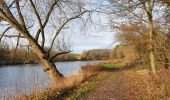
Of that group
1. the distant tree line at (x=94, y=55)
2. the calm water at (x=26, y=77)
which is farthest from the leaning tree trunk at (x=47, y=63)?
the distant tree line at (x=94, y=55)

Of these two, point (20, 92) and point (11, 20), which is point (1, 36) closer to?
point (11, 20)

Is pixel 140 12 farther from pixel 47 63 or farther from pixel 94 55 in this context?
pixel 94 55

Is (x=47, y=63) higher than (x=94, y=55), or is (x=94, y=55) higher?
(x=47, y=63)

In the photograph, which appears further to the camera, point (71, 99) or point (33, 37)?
point (33, 37)

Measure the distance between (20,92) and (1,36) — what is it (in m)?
7.39

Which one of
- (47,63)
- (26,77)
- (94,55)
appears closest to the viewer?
(26,77)

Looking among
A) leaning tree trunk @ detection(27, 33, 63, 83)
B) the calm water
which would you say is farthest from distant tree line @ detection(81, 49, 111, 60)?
Result: leaning tree trunk @ detection(27, 33, 63, 83)

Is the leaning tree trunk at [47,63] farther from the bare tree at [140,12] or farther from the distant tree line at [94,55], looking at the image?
the distant tree line at [94,55]

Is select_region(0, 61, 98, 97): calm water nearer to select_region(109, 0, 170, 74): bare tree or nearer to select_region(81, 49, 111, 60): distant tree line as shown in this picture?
select_region(109, 0, 170, 74): bare tree

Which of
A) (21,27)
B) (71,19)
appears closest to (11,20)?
(21,27)

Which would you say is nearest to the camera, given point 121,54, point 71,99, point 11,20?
point 71,99

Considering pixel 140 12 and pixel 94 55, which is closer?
pixel 140 12

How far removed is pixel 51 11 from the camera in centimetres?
1953

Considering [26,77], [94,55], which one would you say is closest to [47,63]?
[26,77]
